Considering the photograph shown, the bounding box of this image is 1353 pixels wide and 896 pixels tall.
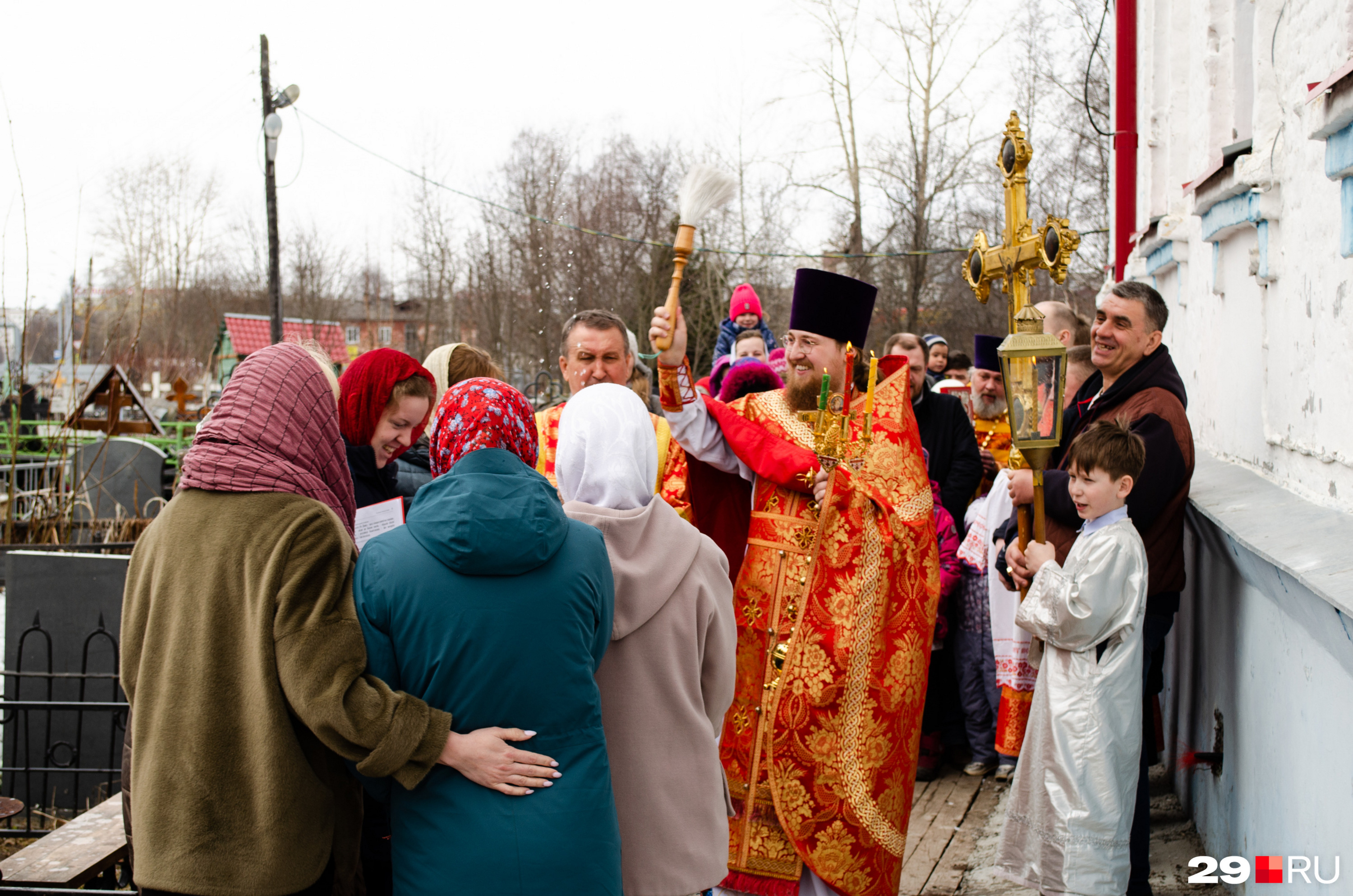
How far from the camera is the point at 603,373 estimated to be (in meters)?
4.01

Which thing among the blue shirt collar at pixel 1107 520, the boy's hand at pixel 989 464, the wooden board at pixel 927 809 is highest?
the boy's hand at pixel 989 464

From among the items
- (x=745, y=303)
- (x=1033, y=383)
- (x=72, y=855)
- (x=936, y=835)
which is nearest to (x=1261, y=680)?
(x=1033, y=383)

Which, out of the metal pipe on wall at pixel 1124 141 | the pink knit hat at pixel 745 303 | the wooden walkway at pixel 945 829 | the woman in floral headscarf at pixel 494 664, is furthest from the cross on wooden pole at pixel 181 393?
the woman in floral headscarf at pixel 494 664

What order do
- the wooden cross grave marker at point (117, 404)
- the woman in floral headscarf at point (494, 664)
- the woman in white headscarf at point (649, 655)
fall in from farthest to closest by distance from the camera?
the wooden cross grave marker at point (117, 404) < the woman in white headscarf at point (649, 655) < the woman in floral headscarf at point (494, 664)

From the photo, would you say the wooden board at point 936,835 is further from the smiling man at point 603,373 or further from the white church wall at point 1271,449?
the smiling man at point 603,373

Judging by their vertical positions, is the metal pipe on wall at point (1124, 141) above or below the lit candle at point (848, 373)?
above

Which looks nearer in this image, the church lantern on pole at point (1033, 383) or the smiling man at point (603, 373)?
the church lantern on pole at point (1033, 383)

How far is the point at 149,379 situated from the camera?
46.2m

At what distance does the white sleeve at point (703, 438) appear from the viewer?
→ 12.1 ft

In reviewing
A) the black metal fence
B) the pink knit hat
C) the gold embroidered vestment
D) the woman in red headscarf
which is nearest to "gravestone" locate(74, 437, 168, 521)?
the black metal fence

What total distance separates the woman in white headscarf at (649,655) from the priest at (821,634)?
36.1 inches

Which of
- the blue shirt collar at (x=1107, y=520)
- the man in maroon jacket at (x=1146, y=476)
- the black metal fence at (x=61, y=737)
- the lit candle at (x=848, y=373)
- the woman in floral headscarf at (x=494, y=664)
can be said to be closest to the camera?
the woman in floral headscarf at (x=494, y=664)

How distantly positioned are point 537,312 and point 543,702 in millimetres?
28108

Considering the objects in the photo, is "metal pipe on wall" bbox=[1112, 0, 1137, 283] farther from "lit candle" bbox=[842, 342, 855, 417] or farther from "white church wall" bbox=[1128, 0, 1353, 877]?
"lit candle" bbox=[842, 342, 855, 417]
